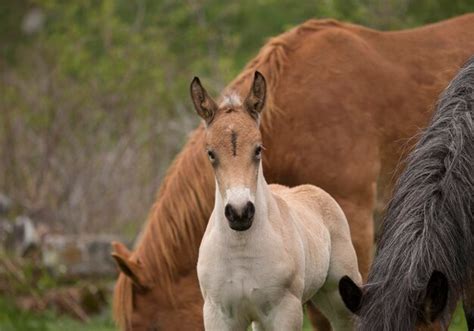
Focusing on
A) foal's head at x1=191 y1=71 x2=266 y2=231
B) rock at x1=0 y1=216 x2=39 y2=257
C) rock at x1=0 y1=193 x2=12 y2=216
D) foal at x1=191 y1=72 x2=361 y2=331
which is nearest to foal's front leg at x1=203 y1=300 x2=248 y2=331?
foal at x1=191 y1=72 x2=361 y2=331

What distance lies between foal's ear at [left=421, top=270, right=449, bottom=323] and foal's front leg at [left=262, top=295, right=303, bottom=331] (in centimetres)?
65

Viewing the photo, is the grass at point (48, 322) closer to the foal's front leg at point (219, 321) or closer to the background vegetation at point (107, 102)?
the background vegetation at point (107, 102)

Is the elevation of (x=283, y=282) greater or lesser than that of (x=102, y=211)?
greater

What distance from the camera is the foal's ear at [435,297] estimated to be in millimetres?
4498

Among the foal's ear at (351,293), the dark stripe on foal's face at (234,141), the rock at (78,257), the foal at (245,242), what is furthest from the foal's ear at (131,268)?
the rock at (78,257)

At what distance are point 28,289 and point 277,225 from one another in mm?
6129

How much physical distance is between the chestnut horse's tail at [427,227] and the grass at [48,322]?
3.79 metres

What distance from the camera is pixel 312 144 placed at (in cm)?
695

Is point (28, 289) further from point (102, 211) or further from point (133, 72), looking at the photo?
point (133, 72)

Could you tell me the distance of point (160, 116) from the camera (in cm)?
1580

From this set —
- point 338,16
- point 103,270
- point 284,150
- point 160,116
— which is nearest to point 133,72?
point 160,116

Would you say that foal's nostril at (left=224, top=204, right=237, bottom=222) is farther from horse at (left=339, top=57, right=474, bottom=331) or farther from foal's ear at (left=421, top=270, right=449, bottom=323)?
foal's ear at (left=421, top=270, right=449, bottom=323)

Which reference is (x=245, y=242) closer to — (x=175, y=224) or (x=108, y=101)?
(x=175, y=224)

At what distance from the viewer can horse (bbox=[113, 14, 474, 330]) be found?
22.4 feet
